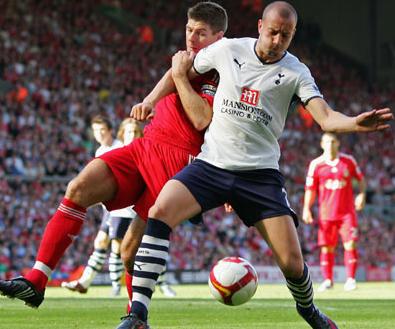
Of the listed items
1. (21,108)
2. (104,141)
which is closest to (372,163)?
(21,108)

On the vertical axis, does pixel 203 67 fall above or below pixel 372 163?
above

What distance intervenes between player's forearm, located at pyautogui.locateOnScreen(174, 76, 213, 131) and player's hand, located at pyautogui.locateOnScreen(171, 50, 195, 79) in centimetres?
3

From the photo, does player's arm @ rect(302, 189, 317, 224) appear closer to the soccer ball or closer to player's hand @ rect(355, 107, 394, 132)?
the soccer ball

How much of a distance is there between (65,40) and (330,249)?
14315 mm

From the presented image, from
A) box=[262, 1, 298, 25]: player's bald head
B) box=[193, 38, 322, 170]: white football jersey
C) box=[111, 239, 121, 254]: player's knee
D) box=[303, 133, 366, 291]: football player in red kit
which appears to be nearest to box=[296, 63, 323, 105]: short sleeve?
box=[193, 38, 322, 170]: white football jersey

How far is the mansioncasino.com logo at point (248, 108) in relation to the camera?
7816 mm

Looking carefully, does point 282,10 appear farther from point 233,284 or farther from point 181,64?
point 233,284

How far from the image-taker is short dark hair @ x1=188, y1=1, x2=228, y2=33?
861cm

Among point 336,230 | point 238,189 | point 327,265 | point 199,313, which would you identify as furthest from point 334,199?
point 238,189

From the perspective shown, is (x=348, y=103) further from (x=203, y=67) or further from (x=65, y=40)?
(x=203, y=67)

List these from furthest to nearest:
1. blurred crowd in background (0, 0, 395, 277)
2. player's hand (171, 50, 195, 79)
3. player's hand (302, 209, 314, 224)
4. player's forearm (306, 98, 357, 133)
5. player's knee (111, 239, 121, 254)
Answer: blurred crowd in background (0, 0, 395, 277), player's hand (302, 209, 314, 224), player's knee (111, 239, 121, 254), player's hand (171, 50, 195, 79), player's forearm (306, 98, 357, 133)

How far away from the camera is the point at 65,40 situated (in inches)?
1217

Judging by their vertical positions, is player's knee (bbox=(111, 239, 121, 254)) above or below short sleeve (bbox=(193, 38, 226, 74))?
below

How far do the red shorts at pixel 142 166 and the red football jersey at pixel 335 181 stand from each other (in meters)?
10.8
